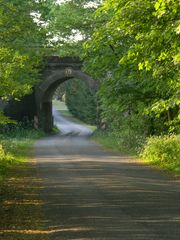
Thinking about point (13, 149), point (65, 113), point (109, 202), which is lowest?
point (65, 113)

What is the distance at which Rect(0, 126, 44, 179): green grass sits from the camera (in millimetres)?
17880

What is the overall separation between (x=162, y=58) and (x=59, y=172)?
6572mm

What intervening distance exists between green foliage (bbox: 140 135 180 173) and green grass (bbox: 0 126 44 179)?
5.46 metres

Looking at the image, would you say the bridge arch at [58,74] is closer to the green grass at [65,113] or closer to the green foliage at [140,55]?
the green grass at [65,113]

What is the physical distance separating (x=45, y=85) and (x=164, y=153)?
89.0ft

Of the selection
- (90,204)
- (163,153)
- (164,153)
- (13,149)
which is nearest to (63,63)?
(13,149)

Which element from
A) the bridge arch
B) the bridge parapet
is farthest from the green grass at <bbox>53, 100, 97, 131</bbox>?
the bridge parapet

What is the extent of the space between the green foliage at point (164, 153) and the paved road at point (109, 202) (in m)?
0.93

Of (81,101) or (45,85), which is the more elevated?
(45,85)

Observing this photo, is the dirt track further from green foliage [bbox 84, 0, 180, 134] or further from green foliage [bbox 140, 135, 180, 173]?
green foliage [bbox 84, 0, 180, 134]

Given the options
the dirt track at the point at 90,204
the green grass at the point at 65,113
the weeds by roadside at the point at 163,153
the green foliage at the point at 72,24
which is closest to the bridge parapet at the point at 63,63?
the green foliage at the point at 72,24

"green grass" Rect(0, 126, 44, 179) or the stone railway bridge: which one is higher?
the stone railway bridge

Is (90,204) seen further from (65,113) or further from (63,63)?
(65,113)

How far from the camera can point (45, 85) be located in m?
44.3
